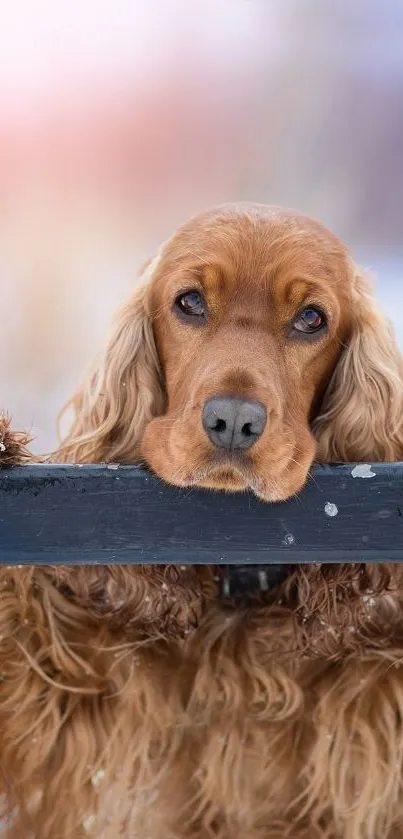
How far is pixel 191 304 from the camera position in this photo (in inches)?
73.5

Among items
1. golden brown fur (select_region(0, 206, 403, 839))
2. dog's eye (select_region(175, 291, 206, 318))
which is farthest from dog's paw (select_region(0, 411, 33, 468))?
dog's eye (select_region(175, 291, 206, 318))

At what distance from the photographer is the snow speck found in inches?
53.4

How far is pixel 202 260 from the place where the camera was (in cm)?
185

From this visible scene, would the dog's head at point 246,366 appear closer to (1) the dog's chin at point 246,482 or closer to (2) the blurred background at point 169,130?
(1) the dog's chin at point 246,482

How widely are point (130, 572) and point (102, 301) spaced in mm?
3438

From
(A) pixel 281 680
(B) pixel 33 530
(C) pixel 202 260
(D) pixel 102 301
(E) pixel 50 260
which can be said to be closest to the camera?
(B) pixel 33 530

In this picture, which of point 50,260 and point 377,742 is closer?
point 377,742

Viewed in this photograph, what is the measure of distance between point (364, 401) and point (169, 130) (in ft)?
15.9

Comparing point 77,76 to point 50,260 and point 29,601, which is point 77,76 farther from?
point 29,601

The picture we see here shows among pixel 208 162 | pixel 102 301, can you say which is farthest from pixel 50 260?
pixel 208 162

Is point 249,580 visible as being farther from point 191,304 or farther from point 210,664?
point 191,304

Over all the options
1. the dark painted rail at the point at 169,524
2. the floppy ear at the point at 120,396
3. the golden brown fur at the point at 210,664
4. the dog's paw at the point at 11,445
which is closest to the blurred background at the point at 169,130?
the floppy ear at the point at 120,396

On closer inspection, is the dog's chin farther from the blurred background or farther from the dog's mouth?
the blurred background

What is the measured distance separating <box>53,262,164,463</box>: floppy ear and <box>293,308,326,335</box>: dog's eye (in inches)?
14.9
